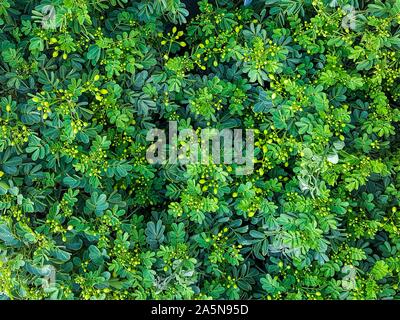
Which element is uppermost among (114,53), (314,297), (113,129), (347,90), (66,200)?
(114,53)

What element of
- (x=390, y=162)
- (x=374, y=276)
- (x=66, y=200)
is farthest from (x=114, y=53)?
(x=374, y=276)

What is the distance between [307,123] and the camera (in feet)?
8.44

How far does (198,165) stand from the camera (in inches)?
100

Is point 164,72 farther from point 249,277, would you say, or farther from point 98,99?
point 249,277

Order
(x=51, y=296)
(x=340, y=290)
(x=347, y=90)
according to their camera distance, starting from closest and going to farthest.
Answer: (x=51, y=296)
(x=340, y=290)
(x=347, y=90)

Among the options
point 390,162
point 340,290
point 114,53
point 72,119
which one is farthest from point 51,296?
point 390,162

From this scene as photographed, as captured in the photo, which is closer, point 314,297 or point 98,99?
point 98,99

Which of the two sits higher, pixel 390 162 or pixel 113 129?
pixel 113 129

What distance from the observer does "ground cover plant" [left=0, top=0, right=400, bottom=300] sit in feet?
8.18

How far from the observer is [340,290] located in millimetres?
2623

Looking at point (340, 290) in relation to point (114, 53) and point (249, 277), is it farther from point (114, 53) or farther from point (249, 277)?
point (114, 53)

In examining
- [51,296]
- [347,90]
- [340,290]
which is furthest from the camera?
[347,90]

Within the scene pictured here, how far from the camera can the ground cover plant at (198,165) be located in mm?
2492

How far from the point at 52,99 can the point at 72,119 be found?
14 cm
